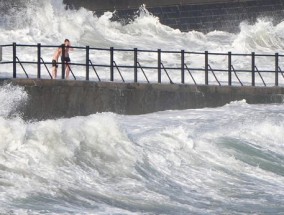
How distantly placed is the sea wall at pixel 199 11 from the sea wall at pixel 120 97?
1720 centimetres

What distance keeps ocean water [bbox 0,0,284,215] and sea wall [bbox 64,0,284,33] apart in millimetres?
17904

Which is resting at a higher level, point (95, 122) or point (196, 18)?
point (196, 18)

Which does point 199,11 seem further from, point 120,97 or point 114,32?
point 120,97

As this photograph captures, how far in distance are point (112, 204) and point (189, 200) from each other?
4.47 ft

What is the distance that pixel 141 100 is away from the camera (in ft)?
75.8

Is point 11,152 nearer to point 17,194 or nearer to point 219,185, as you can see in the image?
point 17,194

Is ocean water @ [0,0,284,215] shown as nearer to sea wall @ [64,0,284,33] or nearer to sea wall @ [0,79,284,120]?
sea wall @ [0,79,284,120]

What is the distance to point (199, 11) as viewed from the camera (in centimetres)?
4319

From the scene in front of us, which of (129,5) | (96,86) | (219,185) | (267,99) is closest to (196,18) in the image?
(129,5)

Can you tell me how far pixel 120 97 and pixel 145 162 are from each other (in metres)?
5.63

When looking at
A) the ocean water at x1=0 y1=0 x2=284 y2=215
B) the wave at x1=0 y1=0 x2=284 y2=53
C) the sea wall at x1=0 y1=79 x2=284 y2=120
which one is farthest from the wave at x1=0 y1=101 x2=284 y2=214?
the wave at x1=0 y1=0 x2=284 y2=53

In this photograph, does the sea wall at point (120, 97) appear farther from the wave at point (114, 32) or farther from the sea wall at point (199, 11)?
the sea wall at point (199, 11)

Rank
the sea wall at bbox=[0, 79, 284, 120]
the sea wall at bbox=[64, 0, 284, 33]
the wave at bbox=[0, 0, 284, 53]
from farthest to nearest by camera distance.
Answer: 1. the sea wall at bbox=[64, 0, 284, 33]
2. the wave at bbox=[0, 0, 284, 53]
3. the sea wall at bbox=[0, 79, 284, 120]

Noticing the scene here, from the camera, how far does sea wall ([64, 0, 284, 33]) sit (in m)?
42.5
